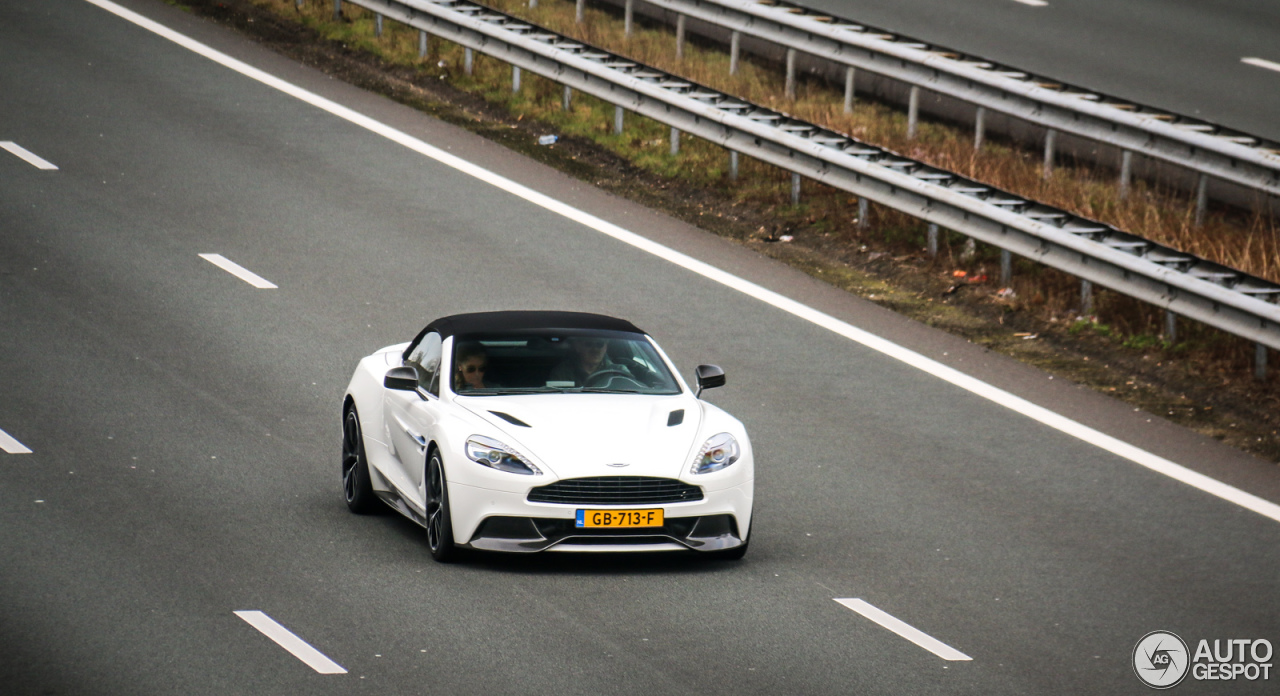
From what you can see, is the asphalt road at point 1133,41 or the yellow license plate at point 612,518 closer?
the yellow license plate at point 612,518

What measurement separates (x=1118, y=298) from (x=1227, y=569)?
546 cm

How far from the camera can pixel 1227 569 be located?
10.9 meters

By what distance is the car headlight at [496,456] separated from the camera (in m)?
10.2

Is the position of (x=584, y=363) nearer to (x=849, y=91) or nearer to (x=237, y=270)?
(x=237, y=270)

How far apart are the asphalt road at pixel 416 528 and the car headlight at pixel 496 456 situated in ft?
2.05

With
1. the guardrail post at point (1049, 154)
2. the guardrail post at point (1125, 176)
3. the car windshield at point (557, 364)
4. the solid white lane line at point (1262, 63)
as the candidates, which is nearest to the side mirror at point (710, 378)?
the car windshield at point (557, 364)

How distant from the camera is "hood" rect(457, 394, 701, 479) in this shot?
10.2 m

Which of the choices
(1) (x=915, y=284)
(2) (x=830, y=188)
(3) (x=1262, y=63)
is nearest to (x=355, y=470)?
(1) (x=915, y=284)

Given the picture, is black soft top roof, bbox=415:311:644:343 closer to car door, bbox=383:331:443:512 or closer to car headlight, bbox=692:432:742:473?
car door, bbox=383:331:443:512

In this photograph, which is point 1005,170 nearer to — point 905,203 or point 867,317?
point 905,203

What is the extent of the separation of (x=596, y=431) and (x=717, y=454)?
0.71 meters

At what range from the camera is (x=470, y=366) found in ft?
37.2

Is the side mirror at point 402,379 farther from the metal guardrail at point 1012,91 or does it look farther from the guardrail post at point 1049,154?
the guardrail post at point 1049,154

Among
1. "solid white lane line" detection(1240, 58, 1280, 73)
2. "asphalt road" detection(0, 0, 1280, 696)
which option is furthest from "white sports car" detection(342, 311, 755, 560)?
"solid white lane line" detection(1240, 58, 1280, 73)
